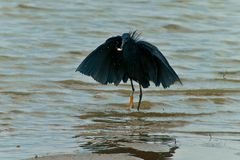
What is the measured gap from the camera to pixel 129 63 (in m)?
8.84

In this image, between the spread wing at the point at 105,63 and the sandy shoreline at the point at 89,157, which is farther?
the spread wing at the point at 105,63

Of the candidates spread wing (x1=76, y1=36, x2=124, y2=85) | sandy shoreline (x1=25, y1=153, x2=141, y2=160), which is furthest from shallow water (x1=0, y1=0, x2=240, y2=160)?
spread wing (x1=76, y1=36, x2=124, y2=85)

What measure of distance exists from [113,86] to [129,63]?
1.66 m

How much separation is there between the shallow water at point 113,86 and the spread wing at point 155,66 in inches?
17.8

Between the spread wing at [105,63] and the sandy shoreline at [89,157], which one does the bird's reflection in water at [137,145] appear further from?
the spread wing at [105,63]

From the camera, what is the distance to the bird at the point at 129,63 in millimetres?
8625

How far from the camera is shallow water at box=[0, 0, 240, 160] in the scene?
707 cm

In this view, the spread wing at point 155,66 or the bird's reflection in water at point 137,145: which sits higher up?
the spread wing at point 155,66

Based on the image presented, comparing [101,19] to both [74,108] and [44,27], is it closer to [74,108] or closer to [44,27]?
[44,27]

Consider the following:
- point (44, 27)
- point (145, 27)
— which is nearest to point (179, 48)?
point (145, 27)

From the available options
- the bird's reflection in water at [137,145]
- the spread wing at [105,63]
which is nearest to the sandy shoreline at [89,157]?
the bird's reflection in water at [137,145]

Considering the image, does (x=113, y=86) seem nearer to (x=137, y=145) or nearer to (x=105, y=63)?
(x=105, y=63)

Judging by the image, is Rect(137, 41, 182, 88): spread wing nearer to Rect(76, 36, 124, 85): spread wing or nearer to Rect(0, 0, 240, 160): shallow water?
Rect(76, 36, 124, 85): spread wing

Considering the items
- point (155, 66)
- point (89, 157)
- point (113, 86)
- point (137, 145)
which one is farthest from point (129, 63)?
point (89, 157)
